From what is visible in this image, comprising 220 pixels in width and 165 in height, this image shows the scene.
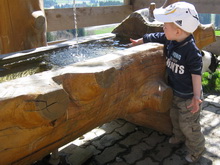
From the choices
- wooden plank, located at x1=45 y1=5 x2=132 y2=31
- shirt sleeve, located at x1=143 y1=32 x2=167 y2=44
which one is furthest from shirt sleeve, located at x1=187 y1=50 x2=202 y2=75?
wooden plank, located at x1=45 y1=5 x2=132 y2=31

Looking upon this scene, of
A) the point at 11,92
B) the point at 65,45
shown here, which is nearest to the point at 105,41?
the point at 65,45

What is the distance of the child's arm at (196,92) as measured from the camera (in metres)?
1.92

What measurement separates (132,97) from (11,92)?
1003 millimetres

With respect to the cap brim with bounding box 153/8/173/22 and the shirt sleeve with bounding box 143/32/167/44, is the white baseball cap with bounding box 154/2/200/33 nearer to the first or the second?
the cap brim with bounding box 153/8/173/22

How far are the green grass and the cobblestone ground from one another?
3.08 ft

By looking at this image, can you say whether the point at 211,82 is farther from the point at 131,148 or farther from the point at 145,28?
the point at 131,148

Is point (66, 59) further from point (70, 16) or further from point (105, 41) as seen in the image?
point (70, 16)

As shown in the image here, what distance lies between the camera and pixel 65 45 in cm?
302

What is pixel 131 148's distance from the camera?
2.52 meters

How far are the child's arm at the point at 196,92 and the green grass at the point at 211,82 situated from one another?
200cm

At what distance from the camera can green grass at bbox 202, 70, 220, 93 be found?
387 centimetres

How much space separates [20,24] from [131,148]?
204 cm

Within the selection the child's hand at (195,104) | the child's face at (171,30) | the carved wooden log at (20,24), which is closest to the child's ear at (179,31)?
the child's face at (171,30)

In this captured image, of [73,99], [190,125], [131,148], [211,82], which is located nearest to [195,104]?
[190,125]
